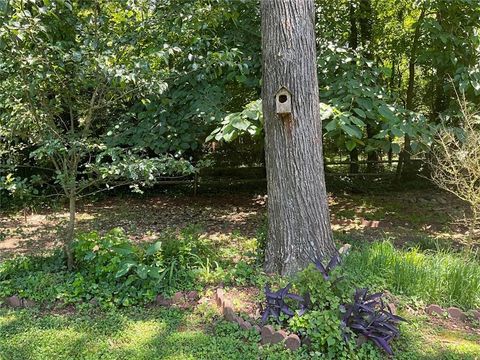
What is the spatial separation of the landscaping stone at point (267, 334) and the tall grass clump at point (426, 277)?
916mm

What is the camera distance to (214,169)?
803cm

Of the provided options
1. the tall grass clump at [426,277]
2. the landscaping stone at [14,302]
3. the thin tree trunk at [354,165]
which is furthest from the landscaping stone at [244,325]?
the thin tree trunk at [354,165]

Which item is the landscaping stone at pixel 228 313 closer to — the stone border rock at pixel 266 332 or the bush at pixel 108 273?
the stone border rock at pixel 266 332

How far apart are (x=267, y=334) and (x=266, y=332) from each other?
0.01m

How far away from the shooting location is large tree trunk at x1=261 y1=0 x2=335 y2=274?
3.18 meters

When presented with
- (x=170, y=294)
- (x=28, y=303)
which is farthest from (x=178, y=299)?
(x=28, y=303)

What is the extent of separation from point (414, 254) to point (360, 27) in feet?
Result: 20.8

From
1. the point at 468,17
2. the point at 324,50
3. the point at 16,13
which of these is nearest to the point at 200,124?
the point at 324,50

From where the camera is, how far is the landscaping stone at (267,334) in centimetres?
249

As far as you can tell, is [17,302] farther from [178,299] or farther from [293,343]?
[293,343]

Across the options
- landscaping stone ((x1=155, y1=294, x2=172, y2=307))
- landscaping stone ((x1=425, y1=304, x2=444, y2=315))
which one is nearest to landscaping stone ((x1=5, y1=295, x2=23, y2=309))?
landscaping stone ((x1=155, y1=294, x2=172, y2=307))

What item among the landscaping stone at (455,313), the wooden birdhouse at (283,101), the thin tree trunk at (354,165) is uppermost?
the wooden birdhouse at (283,101)

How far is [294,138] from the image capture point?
319 centimetres

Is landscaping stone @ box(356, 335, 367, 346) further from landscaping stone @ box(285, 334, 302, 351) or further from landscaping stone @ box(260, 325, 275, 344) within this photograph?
landscaping stone @ box(260, 325, 275, 344)
